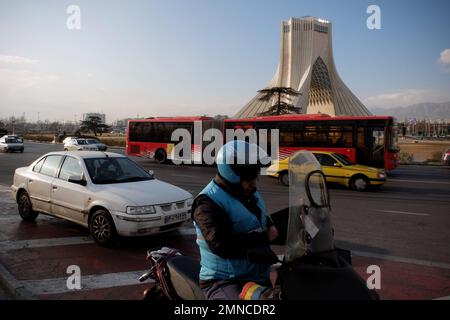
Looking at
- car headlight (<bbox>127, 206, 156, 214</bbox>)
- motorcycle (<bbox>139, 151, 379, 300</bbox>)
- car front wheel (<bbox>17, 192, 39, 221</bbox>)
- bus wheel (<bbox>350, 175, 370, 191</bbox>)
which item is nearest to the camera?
motorcycle (<bbox>139, 151, 379, 300</bbox>)

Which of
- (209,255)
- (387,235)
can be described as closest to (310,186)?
(209,255)

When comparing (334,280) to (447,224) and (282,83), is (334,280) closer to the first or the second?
(447,224)

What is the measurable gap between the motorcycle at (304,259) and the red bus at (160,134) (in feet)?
63.2

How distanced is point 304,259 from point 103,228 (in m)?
4.50

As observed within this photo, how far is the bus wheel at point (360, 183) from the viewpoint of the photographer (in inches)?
512

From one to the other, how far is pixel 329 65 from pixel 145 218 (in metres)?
82.1

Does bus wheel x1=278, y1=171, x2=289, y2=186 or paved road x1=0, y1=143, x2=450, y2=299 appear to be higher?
bus wheel x1=278, y1=171, x2=289, y2=186

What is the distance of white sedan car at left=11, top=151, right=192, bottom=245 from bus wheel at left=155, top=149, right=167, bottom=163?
52.0ft

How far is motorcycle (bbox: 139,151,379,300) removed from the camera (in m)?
2.07

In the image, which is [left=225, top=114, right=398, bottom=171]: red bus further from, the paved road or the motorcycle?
the motorcycle

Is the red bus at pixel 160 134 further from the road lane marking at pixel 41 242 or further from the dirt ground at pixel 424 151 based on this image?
the dirt ground at pixel 424 151

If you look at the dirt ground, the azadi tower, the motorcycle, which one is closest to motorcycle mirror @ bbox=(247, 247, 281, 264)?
the motorcycle

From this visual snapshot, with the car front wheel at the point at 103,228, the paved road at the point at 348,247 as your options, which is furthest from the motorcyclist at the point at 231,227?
the car front wheel at the point at 103,228
